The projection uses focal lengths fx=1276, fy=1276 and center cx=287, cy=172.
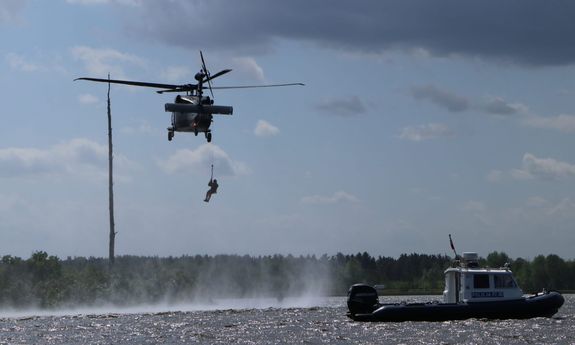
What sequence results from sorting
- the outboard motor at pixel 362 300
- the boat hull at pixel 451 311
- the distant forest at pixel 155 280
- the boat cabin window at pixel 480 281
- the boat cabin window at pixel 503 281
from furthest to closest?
the distant forest at pixel 155 280, the boat cabin window at pixel 503 281, the boat cabin window at pixel 480 281, the outboard motor at pixel 362 300, the boat hull at pixel 451 311

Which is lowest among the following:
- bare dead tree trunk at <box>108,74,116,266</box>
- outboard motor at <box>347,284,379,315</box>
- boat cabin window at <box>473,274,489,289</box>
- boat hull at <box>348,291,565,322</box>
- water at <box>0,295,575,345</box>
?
water at <box>0,295,575,345</box>

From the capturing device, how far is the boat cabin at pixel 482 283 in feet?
234

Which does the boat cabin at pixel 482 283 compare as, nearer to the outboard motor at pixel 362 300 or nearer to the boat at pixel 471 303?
the boat at pixel 471 303

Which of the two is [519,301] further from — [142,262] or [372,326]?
[142,262]

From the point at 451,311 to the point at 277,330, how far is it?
976cm

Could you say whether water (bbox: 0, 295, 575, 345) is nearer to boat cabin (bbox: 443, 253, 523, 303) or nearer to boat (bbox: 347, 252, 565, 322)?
boat (bbox: 347, 252, 565, 322)

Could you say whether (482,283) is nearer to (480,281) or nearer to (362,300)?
(480,281)

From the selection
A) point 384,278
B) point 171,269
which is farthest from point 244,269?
point 384,278

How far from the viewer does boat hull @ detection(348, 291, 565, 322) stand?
70.4 meters

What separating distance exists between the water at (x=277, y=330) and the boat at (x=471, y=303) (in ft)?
1.91

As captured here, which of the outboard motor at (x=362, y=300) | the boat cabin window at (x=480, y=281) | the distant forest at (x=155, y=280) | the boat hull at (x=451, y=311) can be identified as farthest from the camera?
the distant forest at (x=155, y=280)

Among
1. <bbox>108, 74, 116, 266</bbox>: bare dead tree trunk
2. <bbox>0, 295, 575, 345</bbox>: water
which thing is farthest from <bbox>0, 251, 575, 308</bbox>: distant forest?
<bbox>0, 295, 575, 345</bbox>: water

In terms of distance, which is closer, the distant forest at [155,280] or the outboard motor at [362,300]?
the outboard motor at [362,300]

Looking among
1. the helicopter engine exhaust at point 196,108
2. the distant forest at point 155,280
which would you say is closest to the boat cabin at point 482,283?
the helicopter engine exhaust at point 196,108
